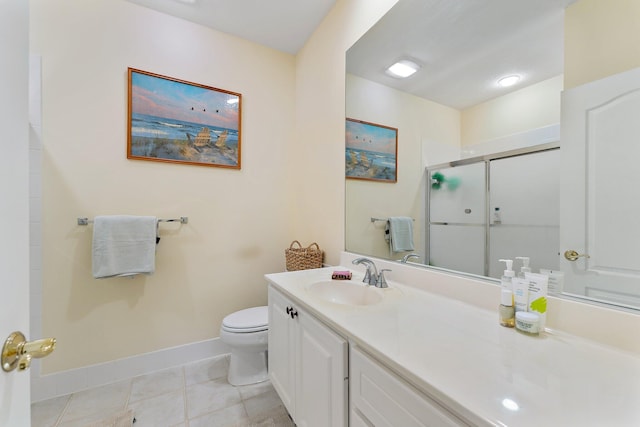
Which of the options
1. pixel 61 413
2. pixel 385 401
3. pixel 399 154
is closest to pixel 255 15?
pixel 399 154

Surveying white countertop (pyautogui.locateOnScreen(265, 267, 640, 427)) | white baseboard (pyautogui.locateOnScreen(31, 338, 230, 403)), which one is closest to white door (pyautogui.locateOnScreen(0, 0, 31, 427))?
white countertop (pyautogui.locateOnScreen(265, 267, 640, 427))

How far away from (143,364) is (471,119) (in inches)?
96.2

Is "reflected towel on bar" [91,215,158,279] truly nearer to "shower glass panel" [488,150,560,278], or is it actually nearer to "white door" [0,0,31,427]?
"white door" [0,0,31,427]

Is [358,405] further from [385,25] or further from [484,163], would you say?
[385,25]

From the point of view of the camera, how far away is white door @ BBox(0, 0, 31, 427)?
42cm

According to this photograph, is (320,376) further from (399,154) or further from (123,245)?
(123,245)

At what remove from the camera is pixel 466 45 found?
1095 millimetres

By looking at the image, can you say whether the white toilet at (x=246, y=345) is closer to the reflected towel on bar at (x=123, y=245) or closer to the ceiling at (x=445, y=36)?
the reflected towel on bar at (x=123, y=245)

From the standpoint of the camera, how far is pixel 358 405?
2.50ft

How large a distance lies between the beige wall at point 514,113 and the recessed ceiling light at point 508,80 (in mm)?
41

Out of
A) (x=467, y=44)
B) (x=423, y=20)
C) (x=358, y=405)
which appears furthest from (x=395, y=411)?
(x=423, y=20)

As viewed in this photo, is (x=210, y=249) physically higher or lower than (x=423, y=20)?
lower

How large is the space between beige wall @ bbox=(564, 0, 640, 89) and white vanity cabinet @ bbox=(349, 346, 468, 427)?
3.26 feet

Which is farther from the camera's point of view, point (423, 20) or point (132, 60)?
point (132, 60)
